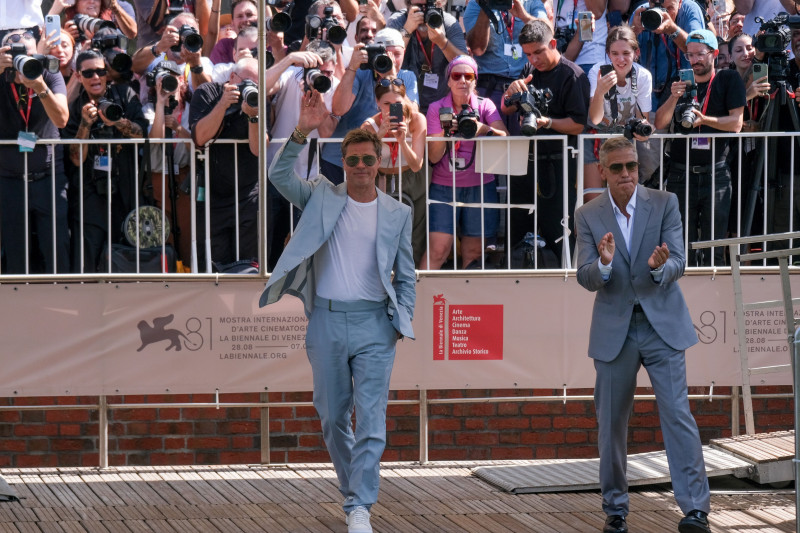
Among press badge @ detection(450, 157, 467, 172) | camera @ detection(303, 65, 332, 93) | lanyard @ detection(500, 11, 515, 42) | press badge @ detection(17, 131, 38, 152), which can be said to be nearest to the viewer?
press badge @ detection(17, 131, 38, 152)

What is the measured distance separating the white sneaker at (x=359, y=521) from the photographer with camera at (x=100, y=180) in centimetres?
290

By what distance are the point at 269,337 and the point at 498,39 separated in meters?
2.94

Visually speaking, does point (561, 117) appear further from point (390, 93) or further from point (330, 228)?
point (330, 228)

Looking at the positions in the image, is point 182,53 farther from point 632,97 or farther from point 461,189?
point 632,97

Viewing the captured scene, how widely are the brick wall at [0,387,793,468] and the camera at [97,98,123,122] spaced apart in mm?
2042

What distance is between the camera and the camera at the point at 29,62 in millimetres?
7668

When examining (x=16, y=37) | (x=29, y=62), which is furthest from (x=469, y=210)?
(x=16, y=37)

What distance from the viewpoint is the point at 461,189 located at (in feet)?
26.1

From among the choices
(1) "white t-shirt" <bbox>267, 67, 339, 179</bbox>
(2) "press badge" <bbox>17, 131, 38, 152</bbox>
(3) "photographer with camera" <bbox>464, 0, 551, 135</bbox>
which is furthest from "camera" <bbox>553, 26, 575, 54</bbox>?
(2) "press badge" <bbox>17, 131, 38, 152</bbox>

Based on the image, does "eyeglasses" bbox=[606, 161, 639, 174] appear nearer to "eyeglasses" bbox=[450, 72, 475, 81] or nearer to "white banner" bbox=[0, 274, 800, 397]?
"white banner" bbox=[0, 274, 800, 397]

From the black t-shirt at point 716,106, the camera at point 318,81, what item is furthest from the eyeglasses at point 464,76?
the black t-shirt at point 716,106

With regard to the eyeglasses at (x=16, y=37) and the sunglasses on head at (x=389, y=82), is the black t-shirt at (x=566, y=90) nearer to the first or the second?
the sunglasses on head at (x=389, y=82)

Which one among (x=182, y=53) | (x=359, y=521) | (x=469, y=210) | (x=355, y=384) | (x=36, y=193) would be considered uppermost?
(x=182, y=53)

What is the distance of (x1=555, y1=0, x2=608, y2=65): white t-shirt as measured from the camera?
29.1ft
